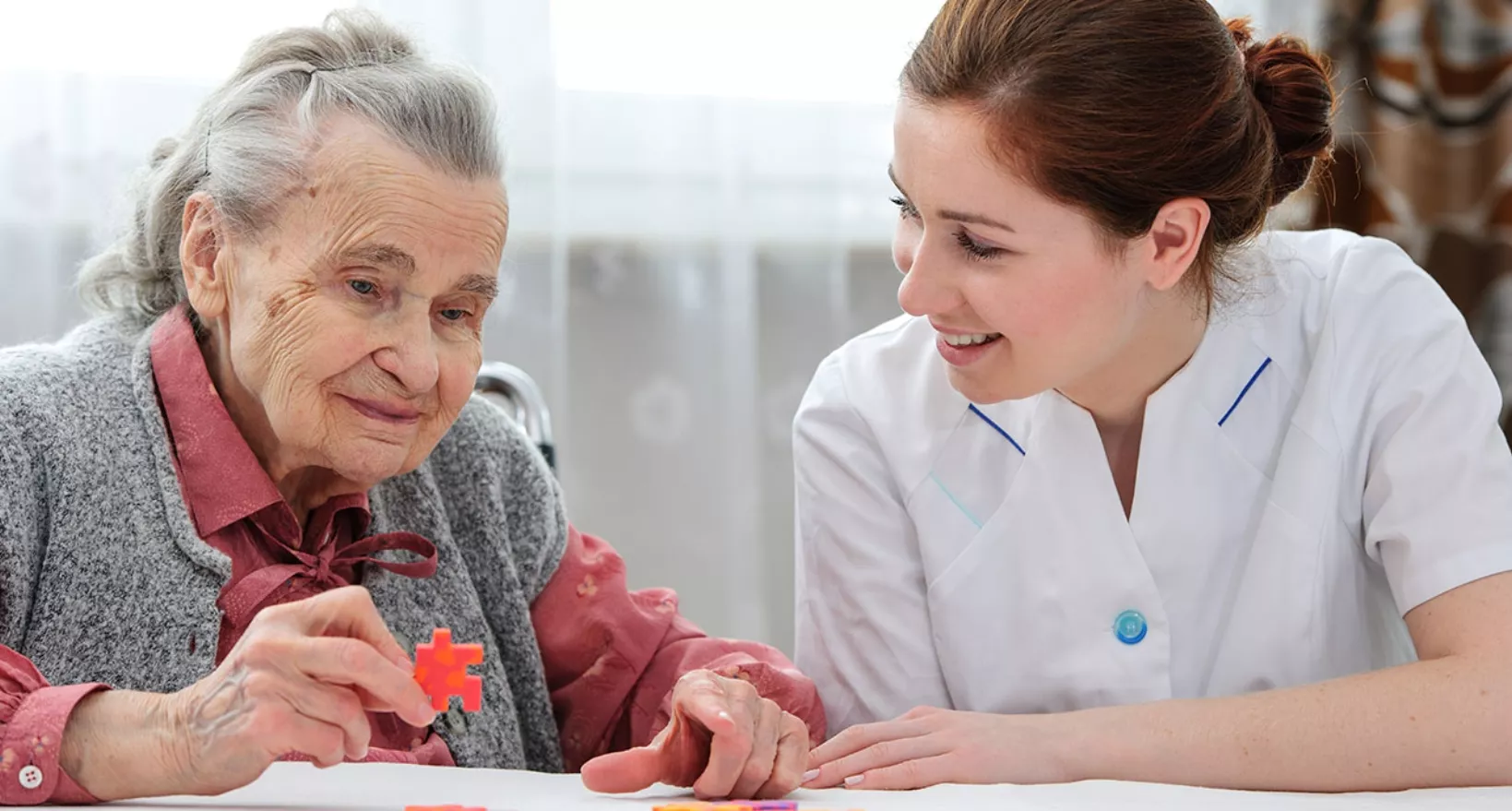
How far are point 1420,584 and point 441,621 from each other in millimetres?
965

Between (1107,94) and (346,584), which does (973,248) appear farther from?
(346,584)

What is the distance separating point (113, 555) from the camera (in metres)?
1.29

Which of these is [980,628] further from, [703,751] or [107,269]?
[107,269]

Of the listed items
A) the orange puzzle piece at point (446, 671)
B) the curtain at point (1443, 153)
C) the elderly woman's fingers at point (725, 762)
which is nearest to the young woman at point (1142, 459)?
the elderly woman's fingers at point (725, 762)

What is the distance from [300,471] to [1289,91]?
106 cm

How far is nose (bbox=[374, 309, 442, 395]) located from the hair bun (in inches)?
33.5

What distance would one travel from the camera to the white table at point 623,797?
1.11 meters

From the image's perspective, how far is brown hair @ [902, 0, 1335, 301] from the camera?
1.39 metres

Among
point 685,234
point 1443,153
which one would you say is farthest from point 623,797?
point 1443,153

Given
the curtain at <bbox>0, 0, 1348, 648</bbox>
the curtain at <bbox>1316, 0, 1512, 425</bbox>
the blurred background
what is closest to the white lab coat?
the blurred background

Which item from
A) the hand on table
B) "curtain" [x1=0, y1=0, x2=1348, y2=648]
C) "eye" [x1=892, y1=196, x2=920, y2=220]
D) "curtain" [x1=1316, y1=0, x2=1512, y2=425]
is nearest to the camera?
the hand on table

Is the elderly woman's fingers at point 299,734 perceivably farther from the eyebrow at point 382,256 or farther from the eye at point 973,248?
the eye at point 973,248

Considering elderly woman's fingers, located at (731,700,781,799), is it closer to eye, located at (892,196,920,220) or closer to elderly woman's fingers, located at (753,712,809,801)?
elderly woman's fingers, located at (753,712,809,801)

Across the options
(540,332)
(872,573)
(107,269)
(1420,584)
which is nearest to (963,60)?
(872,573)
